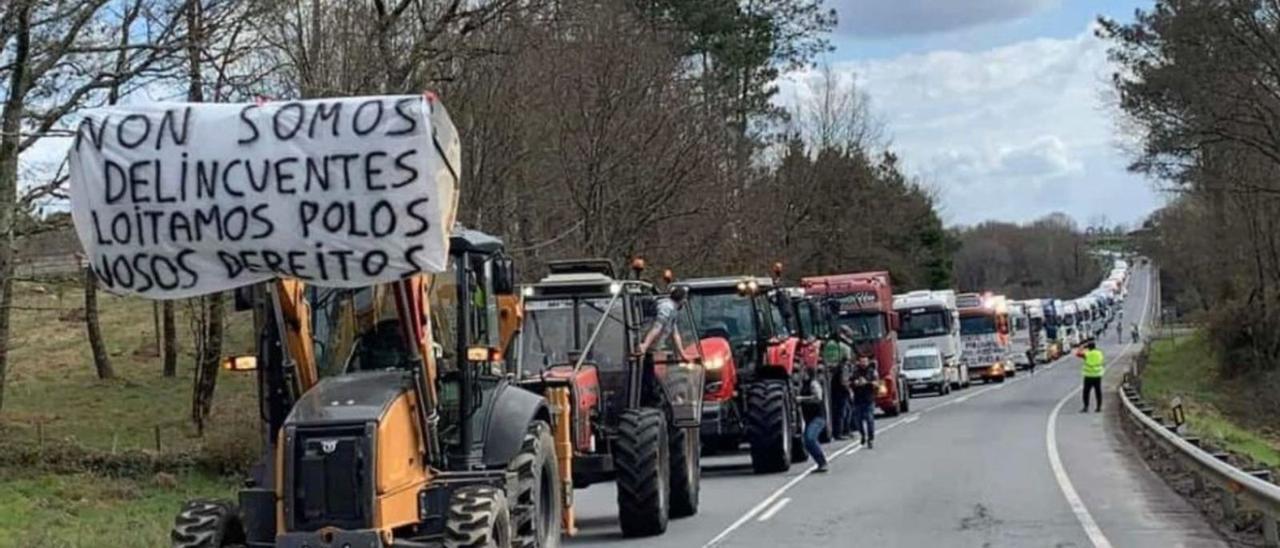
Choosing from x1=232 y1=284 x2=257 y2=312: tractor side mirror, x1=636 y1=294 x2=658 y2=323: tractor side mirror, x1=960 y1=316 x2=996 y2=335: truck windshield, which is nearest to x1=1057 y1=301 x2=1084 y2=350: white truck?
x1=960 y1=316 x2=996 y2=335: truck windshield

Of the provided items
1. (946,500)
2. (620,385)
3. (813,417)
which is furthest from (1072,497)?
(620,385)

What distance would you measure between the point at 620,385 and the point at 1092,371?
25.1m

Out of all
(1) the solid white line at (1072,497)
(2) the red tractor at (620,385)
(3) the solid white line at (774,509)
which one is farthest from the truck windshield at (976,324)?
(2) the red tractor at (620,385)

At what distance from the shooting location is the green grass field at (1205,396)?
30.4 m

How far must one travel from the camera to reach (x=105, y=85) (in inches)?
896

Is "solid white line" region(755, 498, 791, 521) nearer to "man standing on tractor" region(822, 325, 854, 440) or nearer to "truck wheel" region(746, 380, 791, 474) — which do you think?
"truck wheel" region(746, 380, 791, 474)

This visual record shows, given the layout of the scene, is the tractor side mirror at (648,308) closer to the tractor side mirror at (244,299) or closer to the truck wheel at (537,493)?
the truck wheel at (537,493)

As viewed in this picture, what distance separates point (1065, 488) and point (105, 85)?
524 inches

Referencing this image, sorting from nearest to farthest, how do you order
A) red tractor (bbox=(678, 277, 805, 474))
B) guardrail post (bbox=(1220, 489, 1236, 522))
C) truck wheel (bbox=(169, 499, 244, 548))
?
truck wheel (bbox=(169, 499, 244, 548)), guardrail post (bbox=(1220, 489, 1236, 522)), red tractor (bbox=(678, 277, 805, 474))

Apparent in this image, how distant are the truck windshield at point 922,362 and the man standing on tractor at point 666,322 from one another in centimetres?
3599

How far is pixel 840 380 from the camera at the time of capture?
90.0 feet

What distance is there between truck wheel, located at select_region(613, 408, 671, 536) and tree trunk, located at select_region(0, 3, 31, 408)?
34.5ft

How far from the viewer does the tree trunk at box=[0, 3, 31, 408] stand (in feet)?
72.1

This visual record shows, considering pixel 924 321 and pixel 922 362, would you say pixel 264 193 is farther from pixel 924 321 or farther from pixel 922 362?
pixel 922 362
